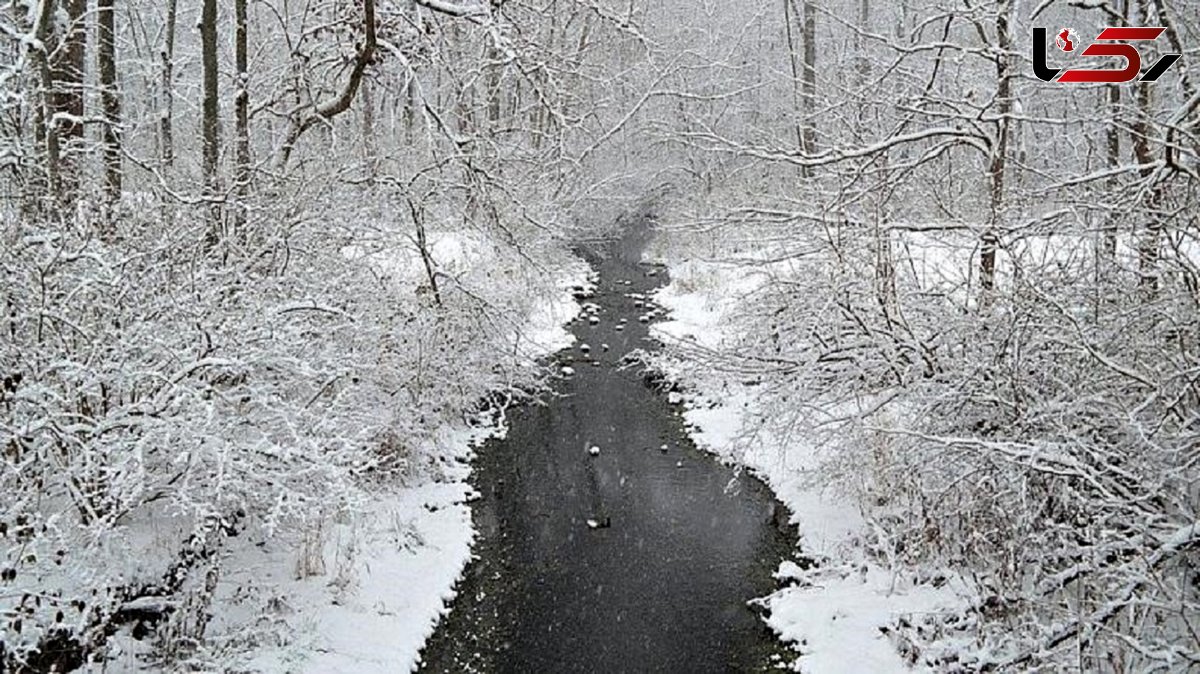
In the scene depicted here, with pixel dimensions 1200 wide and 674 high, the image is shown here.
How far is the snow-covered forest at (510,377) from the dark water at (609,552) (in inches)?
12.5

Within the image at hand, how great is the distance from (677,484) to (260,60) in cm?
691

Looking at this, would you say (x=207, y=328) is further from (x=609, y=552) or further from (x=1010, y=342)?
(x=1010, y=342)

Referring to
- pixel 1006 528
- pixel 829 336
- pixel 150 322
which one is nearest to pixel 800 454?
pixel 829 336

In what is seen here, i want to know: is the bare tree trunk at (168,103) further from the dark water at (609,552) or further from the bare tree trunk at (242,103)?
the dark water at (609,552)

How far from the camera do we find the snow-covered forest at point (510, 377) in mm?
4844

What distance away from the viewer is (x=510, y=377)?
11219 mm

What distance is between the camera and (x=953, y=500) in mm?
6789

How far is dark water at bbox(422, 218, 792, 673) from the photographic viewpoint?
647cm

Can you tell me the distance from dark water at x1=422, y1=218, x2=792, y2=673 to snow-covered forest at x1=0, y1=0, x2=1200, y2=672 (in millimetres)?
316

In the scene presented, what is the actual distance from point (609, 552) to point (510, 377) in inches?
144

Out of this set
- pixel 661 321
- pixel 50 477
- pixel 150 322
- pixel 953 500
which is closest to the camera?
pixel 50 477

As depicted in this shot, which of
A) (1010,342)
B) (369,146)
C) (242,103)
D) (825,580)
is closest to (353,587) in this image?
(825,580)

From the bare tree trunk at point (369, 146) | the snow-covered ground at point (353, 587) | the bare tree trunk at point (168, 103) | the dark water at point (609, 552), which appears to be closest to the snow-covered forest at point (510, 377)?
the snow-covered ground at point (353, 587)

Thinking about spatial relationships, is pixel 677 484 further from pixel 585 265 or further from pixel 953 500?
pixel 585 265
